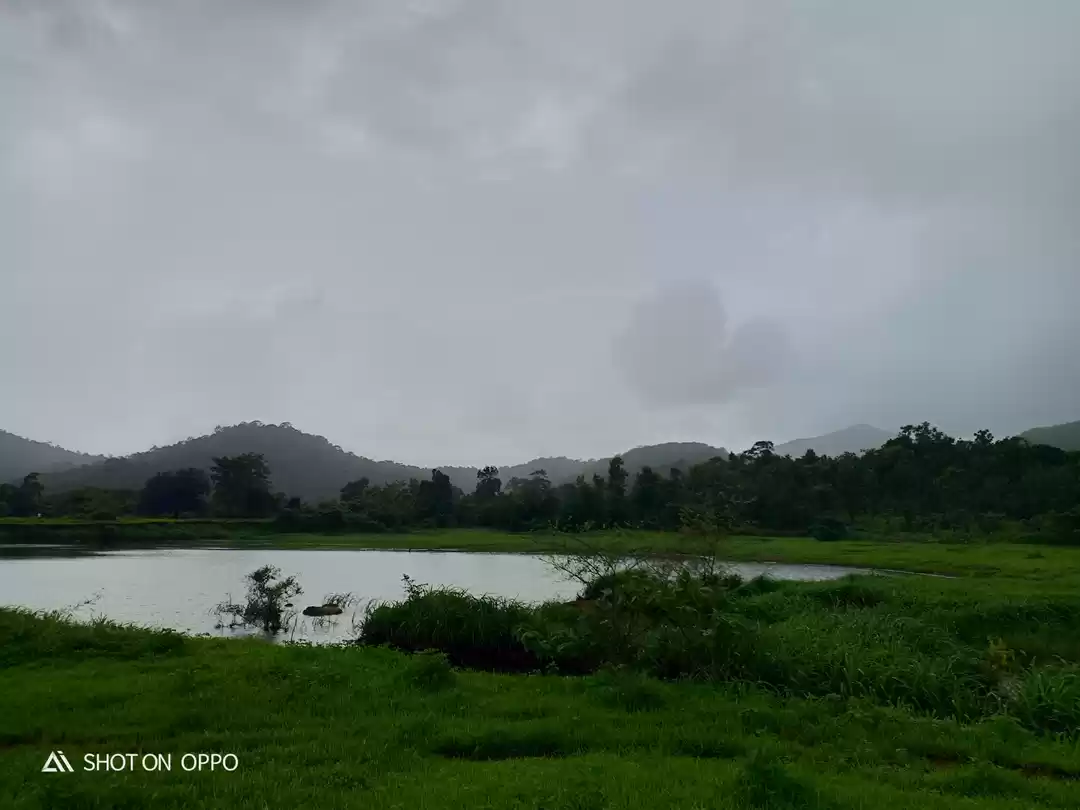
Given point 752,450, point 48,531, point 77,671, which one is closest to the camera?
point 77,671

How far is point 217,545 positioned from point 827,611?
53.4 meters

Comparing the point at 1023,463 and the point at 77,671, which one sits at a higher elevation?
the point at 1023,463

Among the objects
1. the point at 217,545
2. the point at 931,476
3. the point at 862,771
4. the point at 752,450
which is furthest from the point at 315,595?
the point at 752,450

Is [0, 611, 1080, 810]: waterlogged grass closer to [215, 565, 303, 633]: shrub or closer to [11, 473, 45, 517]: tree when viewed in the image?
[215, 565, 303, 633]: shrub

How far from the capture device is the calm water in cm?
2180

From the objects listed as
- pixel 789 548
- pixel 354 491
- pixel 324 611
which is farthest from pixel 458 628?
pixel 354 491

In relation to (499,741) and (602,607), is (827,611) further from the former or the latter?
(499,741)

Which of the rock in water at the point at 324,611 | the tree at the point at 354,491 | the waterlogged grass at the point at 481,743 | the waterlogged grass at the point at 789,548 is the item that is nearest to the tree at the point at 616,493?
the waterlogged grass at the point at 789,548

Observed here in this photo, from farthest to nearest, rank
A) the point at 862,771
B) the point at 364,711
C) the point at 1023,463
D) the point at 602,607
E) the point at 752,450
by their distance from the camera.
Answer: the point at 752,450 → the point at 1023,463 → the point at 602,607 → the point at 364,711 → the point at 862,771

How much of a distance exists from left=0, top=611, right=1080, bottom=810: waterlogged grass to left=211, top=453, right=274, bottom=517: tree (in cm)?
7985

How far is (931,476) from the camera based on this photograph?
205ft

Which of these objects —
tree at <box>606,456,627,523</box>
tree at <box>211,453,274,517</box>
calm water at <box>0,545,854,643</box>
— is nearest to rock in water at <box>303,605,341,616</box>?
calm water at <box>0,545,854,643</box>

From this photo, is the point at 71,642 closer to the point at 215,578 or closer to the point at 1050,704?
the point at 1050,704

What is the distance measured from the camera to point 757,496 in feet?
208
